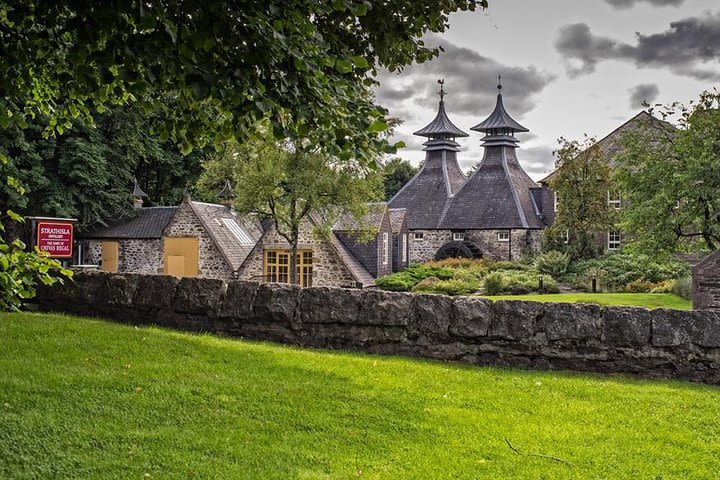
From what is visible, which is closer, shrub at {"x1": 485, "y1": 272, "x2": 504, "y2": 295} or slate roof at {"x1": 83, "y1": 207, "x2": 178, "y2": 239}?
shrub at {"x1": 485, "y1": 272, "x2": 504, "y2": 295}

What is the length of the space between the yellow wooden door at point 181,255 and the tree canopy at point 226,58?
24.7 m

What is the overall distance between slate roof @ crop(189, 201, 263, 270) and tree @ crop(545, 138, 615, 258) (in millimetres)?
18380

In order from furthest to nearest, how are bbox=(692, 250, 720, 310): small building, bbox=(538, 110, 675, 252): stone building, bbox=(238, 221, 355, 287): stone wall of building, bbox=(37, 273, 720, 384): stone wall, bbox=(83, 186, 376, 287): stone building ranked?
1. bbox=(538, 110, 675, 252): stone building
2. bbox=(83, 186, 376, 287): stone building
3. bbox=(238, 221, 355, 287): stone wall of building
4. bbox=(692, 250, 720, 310): small building
5. bbox=(37, 273, 720, 384): stone wall

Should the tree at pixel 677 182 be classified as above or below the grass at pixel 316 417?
above

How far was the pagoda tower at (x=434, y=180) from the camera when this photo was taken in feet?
149

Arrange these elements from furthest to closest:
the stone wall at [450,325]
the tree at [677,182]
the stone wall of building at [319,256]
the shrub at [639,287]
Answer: the shrub at [639,287] → the stone wall of building at [319,256] → the tree at [677,182] → the stone wall at [450,325]

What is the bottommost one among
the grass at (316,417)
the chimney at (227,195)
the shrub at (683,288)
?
the grass at (316,417)

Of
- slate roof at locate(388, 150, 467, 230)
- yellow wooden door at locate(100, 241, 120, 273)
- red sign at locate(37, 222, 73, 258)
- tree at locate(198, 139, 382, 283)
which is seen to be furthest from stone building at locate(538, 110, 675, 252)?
red sign at locate(37, 222, 73, 258)

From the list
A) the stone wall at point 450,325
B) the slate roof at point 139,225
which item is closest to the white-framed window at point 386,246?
the slate roof at point 139,225

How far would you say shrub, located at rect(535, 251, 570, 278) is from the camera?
3603 centimetres

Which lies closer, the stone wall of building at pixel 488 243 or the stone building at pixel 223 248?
the stone building at pixel 223 248

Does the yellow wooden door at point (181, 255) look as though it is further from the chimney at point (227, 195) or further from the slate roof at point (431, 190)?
the slate roof at point (431, 190)

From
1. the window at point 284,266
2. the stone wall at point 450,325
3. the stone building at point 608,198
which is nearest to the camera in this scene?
the stone wall at point 450,325

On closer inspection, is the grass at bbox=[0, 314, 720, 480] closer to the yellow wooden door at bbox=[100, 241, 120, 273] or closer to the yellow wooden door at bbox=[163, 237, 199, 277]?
the yellow wooden door at bbox=[163, 237, 199, 277]
